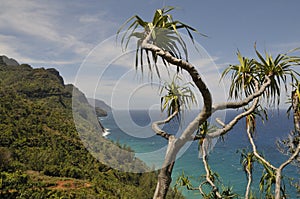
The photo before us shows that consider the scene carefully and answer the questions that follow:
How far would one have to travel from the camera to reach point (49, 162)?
40781 mm

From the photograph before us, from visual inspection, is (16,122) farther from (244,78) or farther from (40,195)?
(244,78)

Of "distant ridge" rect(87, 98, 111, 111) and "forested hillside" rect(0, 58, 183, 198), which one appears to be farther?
"forested hillside" rect(0, 58, 183, 198)

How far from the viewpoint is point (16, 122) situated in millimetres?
44219

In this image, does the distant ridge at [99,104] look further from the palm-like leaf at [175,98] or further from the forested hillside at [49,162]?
the forested hillside at [49,162]

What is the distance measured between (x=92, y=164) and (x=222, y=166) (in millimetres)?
22406

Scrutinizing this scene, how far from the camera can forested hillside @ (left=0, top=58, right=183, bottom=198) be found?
30.9 metres

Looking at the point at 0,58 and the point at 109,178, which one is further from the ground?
the point at 0,58

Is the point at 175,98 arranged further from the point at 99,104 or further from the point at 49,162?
the point at 49,162

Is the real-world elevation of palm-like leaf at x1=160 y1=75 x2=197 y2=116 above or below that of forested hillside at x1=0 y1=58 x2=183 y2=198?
above

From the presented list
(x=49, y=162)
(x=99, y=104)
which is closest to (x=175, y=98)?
(x=99, y=104)

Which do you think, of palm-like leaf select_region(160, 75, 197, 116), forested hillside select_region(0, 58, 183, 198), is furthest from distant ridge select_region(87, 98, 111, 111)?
forested hillside select_region(0, 58, 183, 198)

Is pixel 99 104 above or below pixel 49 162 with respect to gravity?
above

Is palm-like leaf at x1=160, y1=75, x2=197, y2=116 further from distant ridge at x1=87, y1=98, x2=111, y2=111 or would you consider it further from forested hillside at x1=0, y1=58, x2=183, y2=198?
forested hillside at x1=0, y1=58, x2=183, y2=198

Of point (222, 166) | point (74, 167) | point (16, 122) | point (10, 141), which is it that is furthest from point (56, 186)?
point (222, 166)
